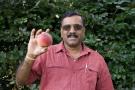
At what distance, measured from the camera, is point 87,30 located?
604 centimetres

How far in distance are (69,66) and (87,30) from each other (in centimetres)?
234

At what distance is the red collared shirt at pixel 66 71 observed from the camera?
371 cm

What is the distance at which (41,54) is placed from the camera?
12.0 feet

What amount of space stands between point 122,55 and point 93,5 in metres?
1.05

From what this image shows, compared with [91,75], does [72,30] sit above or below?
above

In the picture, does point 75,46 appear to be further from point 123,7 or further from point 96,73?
point 123,7

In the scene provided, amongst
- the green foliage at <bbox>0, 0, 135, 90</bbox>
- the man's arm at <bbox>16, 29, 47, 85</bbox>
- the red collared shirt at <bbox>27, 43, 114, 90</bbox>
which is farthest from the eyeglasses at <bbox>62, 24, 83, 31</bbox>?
the green foliage at <bbox>0, 0, 135, 90</bbox>

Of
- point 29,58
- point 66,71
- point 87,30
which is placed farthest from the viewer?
point 87,30

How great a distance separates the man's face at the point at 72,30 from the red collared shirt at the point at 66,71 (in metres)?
0.15

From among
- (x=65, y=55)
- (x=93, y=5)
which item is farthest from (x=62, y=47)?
(x=93, y=5)

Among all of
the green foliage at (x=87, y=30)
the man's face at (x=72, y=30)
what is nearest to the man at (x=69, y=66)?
the man's face at (x=72, y=30)

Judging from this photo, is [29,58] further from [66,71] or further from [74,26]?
[74,26]

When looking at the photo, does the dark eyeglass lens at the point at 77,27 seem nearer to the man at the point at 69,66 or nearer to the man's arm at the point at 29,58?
the man at the point at 69,66

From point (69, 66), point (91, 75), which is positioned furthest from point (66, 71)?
point (91, 75)
